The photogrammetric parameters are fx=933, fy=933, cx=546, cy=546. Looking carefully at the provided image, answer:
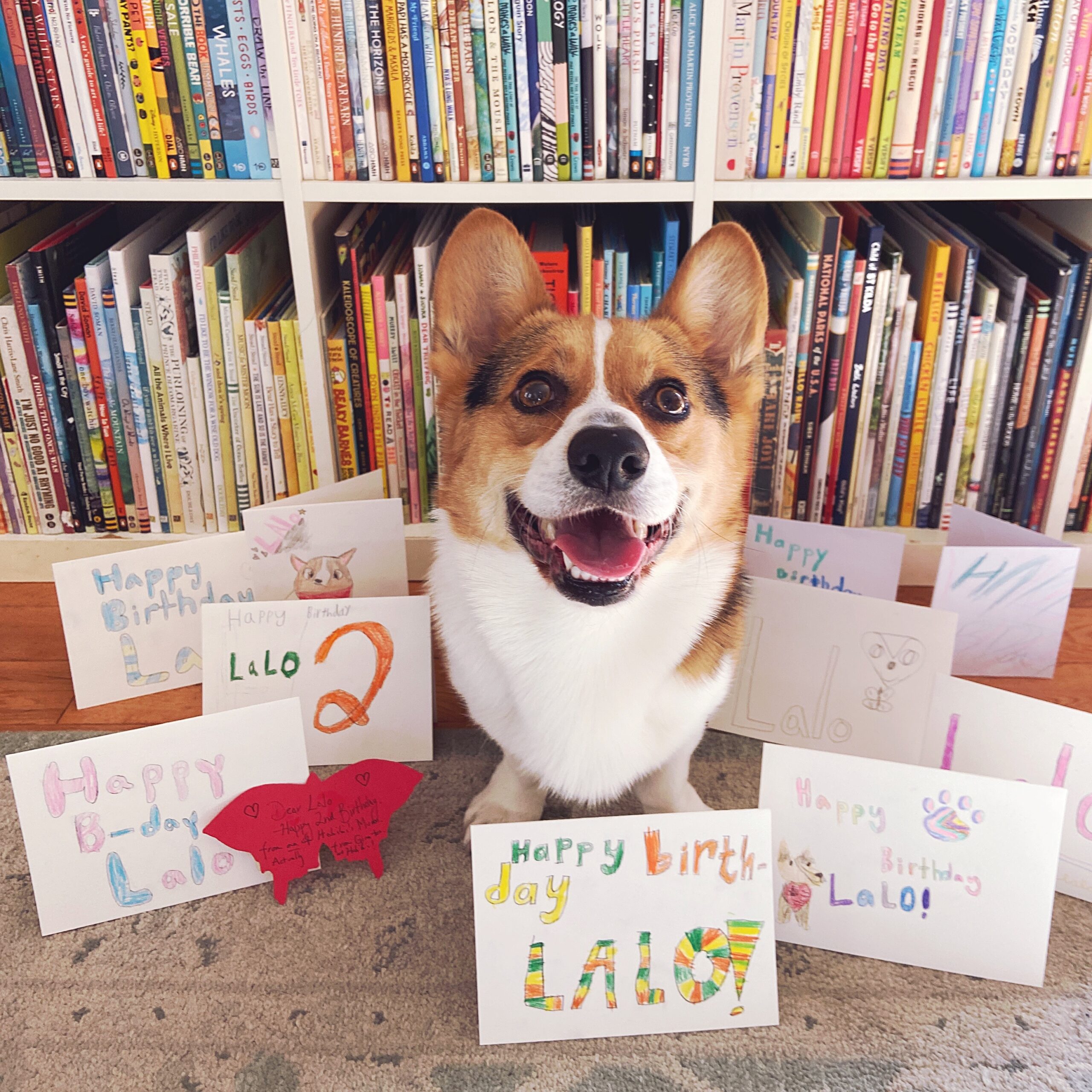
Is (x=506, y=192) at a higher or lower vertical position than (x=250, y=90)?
lower

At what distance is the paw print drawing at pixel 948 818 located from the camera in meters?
1.01

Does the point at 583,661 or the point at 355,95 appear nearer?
the point at 583,661

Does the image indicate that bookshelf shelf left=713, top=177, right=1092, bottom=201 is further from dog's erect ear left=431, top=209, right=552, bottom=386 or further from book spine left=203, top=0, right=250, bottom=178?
book spine left=203, top=0, right=250, bottom=178

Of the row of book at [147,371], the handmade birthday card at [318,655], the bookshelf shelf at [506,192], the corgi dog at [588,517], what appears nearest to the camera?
the corgi dog at [588,517]

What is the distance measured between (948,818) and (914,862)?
61mm

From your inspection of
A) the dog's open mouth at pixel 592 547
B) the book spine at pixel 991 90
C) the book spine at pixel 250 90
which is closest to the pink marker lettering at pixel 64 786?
the dog's open mouth at pixel 592 547

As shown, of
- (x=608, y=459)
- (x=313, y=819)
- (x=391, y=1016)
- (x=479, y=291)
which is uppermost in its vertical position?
(x=479, y=291)

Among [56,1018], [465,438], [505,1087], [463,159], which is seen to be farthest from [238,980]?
[463,159]

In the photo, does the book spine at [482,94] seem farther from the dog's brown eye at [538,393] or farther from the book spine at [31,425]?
the book spine at [31,425]

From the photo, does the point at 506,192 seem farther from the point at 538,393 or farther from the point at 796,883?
the point at 796,883

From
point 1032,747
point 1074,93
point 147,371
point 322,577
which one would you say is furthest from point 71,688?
point 1074,93

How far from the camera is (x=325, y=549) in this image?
142 centimetres

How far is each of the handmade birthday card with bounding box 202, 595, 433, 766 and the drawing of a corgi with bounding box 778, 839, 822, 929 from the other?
541mm

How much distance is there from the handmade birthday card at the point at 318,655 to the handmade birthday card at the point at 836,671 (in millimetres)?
470
